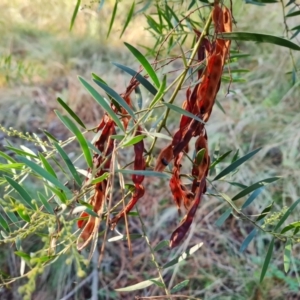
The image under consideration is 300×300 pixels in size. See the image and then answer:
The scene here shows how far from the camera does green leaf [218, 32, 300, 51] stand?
287mm

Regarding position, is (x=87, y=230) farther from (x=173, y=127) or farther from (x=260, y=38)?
(x=173, y=127)

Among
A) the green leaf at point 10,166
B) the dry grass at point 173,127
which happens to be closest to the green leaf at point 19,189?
the green leaf at point 10,166

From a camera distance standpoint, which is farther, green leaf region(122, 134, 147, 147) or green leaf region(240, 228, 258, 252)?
green leaf region(240, 228, 258, 252)

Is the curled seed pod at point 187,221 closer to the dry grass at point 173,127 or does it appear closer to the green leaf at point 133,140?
the green leaf at point 133,140

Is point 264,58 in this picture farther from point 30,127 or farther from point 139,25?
point 30,127

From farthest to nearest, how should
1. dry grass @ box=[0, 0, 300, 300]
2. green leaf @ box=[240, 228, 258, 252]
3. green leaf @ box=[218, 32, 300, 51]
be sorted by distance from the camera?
dry grass @ box=[0, 0, 300, 300], green leaf @ box=[240, 228, 258, 252], green leaf @ box=[218, 32, 300, 51]

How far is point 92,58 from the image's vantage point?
2398mm

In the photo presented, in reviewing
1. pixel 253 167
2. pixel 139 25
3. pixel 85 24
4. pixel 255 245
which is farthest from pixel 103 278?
pixel 85 24

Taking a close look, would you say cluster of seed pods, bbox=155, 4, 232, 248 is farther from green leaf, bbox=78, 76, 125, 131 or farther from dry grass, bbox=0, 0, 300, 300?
dry grass, bbox=0, 0, 300, 300

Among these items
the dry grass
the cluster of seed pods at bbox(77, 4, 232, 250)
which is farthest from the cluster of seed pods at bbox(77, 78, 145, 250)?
the dry grass

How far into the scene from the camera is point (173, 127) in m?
1.87

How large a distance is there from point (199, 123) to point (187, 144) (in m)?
0.02

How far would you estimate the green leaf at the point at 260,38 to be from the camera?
0.29 metres

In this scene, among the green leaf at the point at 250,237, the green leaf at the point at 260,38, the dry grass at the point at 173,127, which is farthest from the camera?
the dry grass at the point at 173,127
